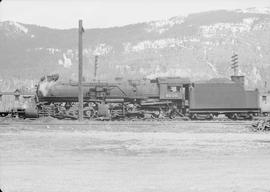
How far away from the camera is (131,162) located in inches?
495

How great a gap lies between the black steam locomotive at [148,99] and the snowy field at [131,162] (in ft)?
33.8

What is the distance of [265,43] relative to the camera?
172875 millimetres

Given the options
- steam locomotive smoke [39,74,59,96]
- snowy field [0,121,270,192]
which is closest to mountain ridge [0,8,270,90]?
steam locomotive smoke [39,74,59,96]

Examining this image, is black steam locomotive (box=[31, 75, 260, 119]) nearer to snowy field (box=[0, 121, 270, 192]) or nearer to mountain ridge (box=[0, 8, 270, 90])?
snowy field (box=[0, 121, 270, 192])

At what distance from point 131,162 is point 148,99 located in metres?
20.4

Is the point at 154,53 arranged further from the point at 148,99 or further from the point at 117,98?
the point at 117,98

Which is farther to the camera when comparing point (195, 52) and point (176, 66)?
point (195, 52)

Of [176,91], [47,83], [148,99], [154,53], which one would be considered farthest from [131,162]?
[154,53]

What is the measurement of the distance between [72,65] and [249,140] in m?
153

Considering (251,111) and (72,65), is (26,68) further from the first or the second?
(251,111)

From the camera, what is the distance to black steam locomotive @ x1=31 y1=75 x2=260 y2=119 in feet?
106

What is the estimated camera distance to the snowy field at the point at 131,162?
9305mm

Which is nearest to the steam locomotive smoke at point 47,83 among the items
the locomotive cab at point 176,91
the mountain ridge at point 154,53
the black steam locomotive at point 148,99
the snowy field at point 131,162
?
the black steam locomotive at point 148,99

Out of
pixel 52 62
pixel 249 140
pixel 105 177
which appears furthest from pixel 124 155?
pixel 52 62
